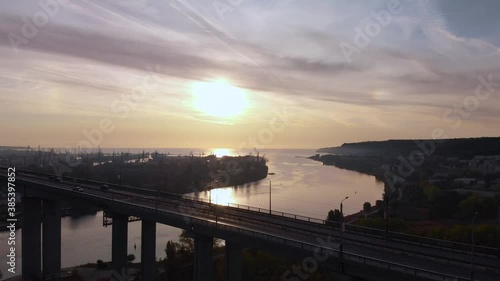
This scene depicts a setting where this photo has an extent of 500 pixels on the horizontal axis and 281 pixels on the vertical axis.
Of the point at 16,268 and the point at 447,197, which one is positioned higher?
the point at 447,197

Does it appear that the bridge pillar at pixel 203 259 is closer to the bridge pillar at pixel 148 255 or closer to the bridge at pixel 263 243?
the bridge at pixel 263 243

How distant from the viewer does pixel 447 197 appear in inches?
2298

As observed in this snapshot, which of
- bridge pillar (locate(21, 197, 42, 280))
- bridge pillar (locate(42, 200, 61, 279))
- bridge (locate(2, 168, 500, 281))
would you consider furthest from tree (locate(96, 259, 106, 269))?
bridge pillar (locate(21, 197, 42, 280))

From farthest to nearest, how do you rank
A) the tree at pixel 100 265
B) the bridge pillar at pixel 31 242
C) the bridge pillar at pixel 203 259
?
the tree at pixel 100 265, the bridge pillar at pixel 31 242, the bridge pillar at pixel 203 259

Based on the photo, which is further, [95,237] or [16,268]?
[95,237]

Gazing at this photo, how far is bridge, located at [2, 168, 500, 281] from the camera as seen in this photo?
49.2ft

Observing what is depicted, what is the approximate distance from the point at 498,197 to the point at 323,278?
44520 millimetres

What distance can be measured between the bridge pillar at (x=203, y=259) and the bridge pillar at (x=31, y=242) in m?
18.2

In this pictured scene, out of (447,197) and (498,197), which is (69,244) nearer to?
(447,197)

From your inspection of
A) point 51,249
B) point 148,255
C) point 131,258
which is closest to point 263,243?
point 148,255

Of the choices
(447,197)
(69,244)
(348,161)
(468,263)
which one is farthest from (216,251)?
(348,161)

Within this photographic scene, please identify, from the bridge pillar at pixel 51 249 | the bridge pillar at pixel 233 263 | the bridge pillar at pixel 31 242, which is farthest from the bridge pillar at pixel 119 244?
the bridge pillar at pixel 31 242

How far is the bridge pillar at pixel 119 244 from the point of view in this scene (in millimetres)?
27438

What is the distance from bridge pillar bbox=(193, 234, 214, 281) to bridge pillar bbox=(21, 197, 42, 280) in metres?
18.2
